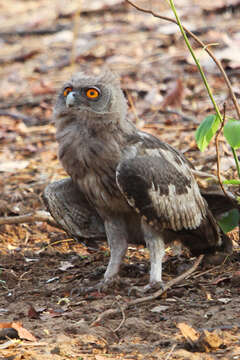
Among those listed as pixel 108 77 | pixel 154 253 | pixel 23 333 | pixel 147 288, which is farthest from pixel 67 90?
pixel 23 333

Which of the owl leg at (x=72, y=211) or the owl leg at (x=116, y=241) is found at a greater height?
the owl leg at (x=72, y=211)

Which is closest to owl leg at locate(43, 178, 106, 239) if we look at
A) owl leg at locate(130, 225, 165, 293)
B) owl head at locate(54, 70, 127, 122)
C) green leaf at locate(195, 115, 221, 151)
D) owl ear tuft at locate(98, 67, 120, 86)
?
owl leg at locate(130, 225, 165, 293)

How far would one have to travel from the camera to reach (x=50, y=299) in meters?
4.90

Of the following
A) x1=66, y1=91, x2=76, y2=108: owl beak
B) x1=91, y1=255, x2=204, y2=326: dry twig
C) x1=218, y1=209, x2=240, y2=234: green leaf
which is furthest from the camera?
x1=218, y1=209, x2=240, y2=234: green leaf

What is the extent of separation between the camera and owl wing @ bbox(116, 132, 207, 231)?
4.63 meters

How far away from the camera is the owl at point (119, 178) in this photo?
187 inches

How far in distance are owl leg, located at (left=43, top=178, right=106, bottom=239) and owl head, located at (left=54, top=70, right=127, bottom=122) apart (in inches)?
26.5

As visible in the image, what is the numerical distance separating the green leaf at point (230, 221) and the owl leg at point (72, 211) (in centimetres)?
101

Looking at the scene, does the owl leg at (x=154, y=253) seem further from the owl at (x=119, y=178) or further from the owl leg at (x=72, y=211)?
the owl leg at (x=72, y=211)

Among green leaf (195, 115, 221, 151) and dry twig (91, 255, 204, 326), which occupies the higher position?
green leaf (195, 115, 221, 151)

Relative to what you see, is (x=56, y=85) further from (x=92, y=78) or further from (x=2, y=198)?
(x=92, y=78)

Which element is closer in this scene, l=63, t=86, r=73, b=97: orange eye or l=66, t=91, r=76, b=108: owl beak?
l=66, t=91, r=76, b=108: owl beak

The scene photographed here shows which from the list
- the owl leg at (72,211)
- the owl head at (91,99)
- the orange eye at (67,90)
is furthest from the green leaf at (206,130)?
the owl leg at (72,211)

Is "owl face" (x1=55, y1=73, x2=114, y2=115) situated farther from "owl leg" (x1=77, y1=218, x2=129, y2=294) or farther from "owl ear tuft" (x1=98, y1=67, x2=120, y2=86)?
"owl leg" (x1=77, y1=218, x2=129, y2=294)
